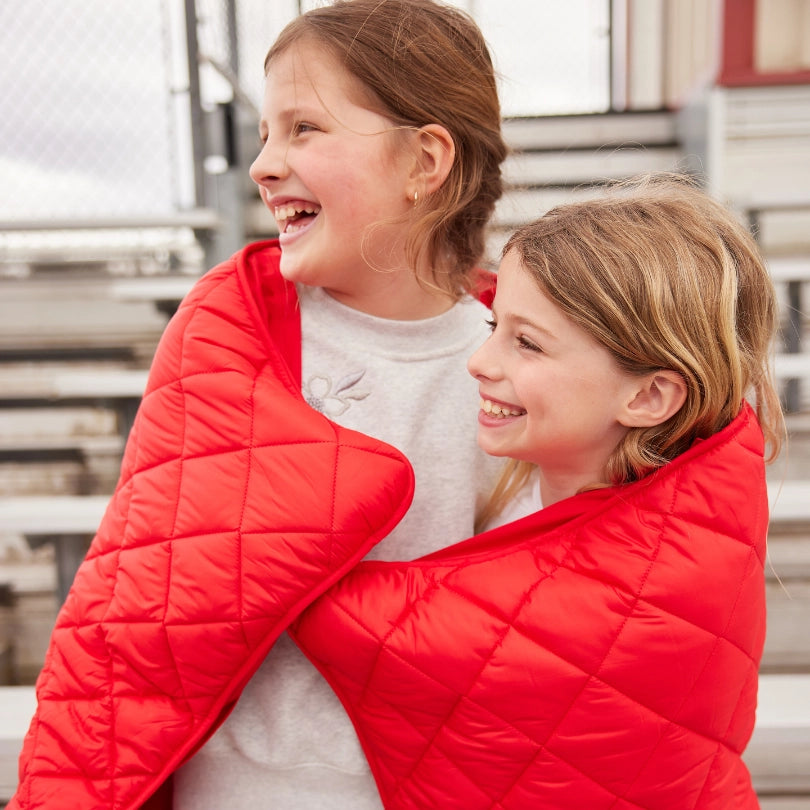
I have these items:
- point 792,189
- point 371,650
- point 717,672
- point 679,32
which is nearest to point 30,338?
point 371,650

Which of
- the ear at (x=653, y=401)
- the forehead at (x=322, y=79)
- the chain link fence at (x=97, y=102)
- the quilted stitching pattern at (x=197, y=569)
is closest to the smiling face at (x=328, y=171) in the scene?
the forehead at (x=322, y=79)

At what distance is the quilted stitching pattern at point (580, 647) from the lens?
57 cm

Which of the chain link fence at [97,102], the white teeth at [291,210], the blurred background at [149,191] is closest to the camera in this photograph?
the white teeth at [291,210]

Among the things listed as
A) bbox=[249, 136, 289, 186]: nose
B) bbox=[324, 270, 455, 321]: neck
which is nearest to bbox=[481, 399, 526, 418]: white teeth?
bbox=[324, 270, 455, 321]: neck

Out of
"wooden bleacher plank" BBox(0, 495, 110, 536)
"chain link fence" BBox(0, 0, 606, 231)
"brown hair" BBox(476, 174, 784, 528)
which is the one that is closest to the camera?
"brown hair" BBox(476, 174, 784, 528)

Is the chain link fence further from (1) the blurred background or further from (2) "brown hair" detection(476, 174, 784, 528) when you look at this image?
(2) "brown hair" detection(476, 174, 784, 528)

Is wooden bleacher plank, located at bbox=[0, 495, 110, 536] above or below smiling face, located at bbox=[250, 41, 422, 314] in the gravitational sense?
below

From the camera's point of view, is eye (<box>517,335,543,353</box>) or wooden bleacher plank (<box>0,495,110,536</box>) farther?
wooden bleacher plank (<box>0,495,110,536</box>)

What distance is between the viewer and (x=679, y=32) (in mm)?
2881

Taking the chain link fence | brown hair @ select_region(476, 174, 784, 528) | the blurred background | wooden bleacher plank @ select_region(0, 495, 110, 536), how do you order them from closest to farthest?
brown hair @ select_region(476, 174, 784, 528), wooden bleacher plank @ select_region(0, 495, 110, 536), the blurred background, the chain link fence

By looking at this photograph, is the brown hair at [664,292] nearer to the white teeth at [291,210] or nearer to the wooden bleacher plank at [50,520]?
the white teeth at [291,210]

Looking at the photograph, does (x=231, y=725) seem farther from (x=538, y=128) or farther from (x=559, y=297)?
(x=538, y=128)

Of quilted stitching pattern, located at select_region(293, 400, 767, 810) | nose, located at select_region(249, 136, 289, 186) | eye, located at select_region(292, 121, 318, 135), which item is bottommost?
quilted stitching pattern, located at select_region(293, 400, 767, 810)

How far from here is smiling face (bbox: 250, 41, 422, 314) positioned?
0.64 metres
